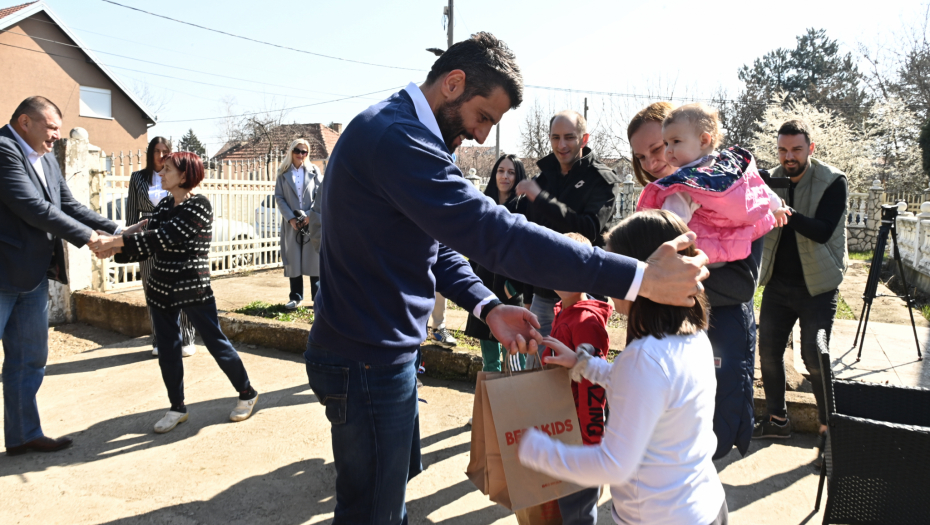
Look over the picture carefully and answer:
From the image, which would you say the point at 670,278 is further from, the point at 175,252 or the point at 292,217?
the point at 292,217

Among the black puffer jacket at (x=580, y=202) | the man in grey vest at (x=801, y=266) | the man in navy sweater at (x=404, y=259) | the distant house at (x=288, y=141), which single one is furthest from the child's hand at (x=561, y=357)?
the distant house at (x=288, y=141)

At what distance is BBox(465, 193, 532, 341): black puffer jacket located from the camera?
384 centimetres

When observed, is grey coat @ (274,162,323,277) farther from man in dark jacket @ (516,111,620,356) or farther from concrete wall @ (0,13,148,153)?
concrete wall @ (0,13,148,153)

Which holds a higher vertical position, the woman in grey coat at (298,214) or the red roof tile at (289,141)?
the red roof tile at (289,141)

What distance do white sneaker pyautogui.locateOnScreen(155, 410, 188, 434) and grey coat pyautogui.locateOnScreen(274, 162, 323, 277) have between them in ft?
10.7

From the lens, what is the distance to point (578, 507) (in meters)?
2.32

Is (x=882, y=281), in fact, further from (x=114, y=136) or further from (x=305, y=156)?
(x=114, y=136)

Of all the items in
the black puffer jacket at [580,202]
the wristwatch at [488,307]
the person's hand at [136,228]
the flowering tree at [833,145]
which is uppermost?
the flowering tree at [833,145]

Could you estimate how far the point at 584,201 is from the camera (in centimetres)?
365

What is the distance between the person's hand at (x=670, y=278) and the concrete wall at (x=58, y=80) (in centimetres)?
2814

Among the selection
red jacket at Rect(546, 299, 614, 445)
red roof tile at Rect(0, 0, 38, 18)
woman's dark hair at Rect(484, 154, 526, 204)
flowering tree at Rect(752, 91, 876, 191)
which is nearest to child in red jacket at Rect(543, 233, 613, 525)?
red jacket at Rect(546, 299, 614, 445)

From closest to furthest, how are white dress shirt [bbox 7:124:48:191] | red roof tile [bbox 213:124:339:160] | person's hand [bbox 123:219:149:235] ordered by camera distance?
white dress shirt [bbox 7:124:48:191] < person's hand [bbox 123:219:149:235] < red roof tile [bbox 213:124:339:160]

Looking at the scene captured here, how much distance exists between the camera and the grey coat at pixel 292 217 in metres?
7.39

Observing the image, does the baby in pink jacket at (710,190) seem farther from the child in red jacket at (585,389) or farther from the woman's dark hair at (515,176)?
the woman's dark hair at (515,176)
